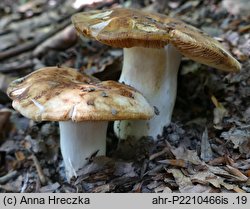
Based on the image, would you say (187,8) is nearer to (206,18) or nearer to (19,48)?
(206,18)

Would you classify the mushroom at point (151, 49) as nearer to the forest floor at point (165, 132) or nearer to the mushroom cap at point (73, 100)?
the forest floor at point (165, 132)

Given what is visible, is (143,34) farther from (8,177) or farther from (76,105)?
(8,177)

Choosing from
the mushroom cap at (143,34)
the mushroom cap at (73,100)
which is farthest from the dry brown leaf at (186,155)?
the mushroom cap at (143,34)

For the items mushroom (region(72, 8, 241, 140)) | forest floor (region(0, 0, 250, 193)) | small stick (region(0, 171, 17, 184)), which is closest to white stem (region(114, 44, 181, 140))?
mushroom (region(72, 8, 241, 140))

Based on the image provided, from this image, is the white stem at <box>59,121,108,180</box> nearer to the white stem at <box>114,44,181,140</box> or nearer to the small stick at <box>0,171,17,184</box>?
the white stem at <box>114,44,181,140</box>

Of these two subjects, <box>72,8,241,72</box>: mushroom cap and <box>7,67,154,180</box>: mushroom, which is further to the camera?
<box>72,8,241,72</box>: mushroom cap

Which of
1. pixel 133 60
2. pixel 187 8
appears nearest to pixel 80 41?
pixel 187 8
